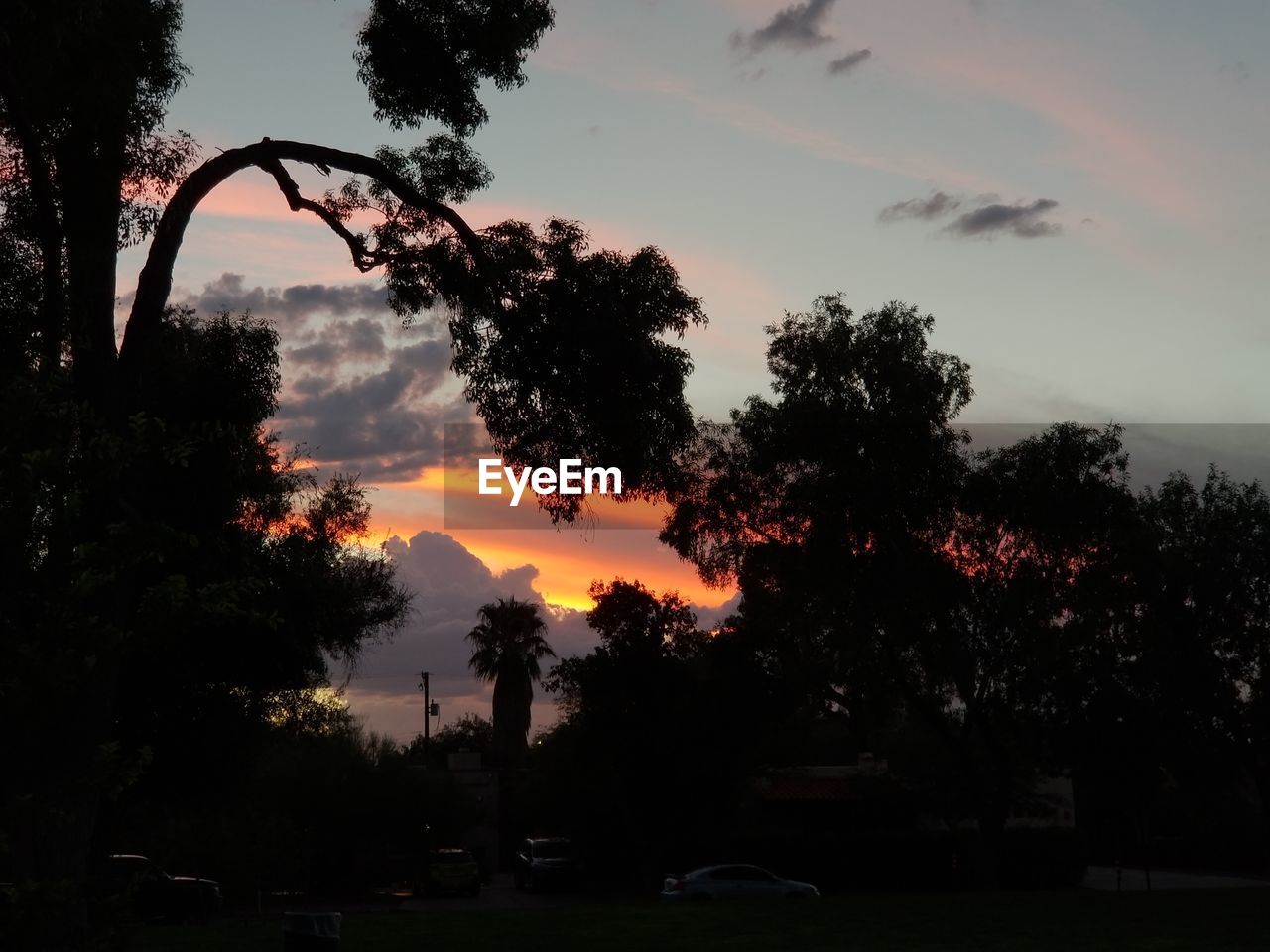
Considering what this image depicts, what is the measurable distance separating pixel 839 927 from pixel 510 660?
55.2 meters

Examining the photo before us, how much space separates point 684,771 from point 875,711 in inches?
230

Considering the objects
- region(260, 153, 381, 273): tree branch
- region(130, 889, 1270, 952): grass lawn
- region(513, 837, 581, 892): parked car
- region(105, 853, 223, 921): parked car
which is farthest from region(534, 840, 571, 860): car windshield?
region(260, 153, 381, 273): tree branch

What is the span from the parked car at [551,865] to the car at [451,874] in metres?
2.02

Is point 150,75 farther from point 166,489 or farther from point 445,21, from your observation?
point 166,489

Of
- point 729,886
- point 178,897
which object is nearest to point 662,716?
point 729,886

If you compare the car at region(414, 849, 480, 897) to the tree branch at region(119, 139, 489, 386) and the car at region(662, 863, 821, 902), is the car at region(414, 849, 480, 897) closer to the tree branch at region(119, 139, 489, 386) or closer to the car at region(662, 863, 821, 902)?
the car at region(662, 863, 821, 902)

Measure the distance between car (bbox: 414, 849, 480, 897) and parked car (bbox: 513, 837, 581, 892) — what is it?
2024 mm

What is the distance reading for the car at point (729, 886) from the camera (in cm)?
3844

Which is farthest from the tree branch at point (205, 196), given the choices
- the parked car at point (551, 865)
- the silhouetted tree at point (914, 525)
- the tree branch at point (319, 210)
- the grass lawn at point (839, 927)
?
the parked car at point (551, 865)

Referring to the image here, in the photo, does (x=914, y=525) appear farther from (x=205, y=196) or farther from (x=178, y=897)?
(x=205, y=196)

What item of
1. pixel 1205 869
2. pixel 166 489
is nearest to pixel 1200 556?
pixel 166 489

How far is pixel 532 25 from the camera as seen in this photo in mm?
17047

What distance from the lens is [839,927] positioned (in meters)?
25.5

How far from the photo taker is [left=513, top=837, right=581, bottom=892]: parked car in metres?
49.5
